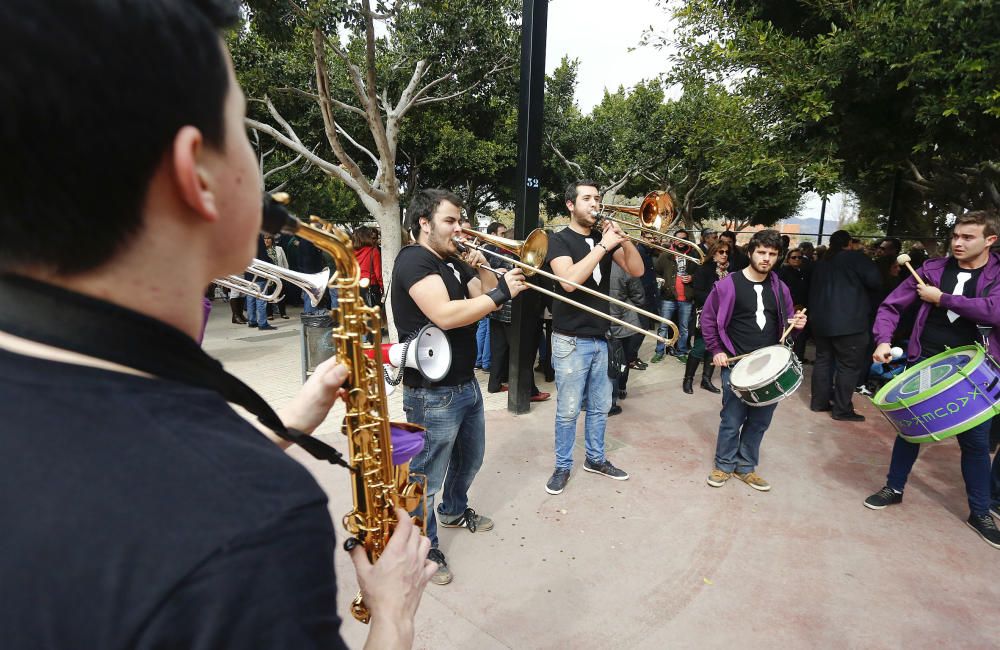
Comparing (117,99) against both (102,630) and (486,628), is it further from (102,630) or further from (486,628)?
(486,628)

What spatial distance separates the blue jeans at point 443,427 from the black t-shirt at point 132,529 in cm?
233

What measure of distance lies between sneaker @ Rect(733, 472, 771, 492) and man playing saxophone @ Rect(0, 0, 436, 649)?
4.35m

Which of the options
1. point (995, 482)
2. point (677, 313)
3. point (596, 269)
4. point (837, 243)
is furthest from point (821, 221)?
point (596, 269)

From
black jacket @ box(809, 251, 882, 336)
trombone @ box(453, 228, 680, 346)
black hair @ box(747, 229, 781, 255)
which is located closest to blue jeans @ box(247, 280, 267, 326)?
trombone @ box(453, 228, 680, 346)

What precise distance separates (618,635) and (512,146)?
1719 centimetres

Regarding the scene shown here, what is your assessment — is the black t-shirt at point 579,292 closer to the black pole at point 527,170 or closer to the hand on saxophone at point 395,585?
the black pole at point 527,170

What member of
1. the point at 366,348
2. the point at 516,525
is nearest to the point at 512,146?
the point at 516,525

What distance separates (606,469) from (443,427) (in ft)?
6.23

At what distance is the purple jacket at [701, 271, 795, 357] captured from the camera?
14.4 ft

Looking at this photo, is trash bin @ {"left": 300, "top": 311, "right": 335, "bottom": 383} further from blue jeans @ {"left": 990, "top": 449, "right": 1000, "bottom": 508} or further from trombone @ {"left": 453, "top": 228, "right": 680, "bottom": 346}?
blue jeans @ {"left": 990, "top": 449, "right": 1000, "bottom": 508}

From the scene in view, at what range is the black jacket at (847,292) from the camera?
6000 millimetres

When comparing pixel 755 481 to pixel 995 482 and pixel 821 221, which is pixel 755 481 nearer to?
pixel 995 482

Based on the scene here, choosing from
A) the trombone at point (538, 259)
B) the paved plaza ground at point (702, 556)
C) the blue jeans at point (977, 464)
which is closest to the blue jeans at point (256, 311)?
the paved plaza ground at point (702, 556)

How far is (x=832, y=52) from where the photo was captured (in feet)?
17.1
